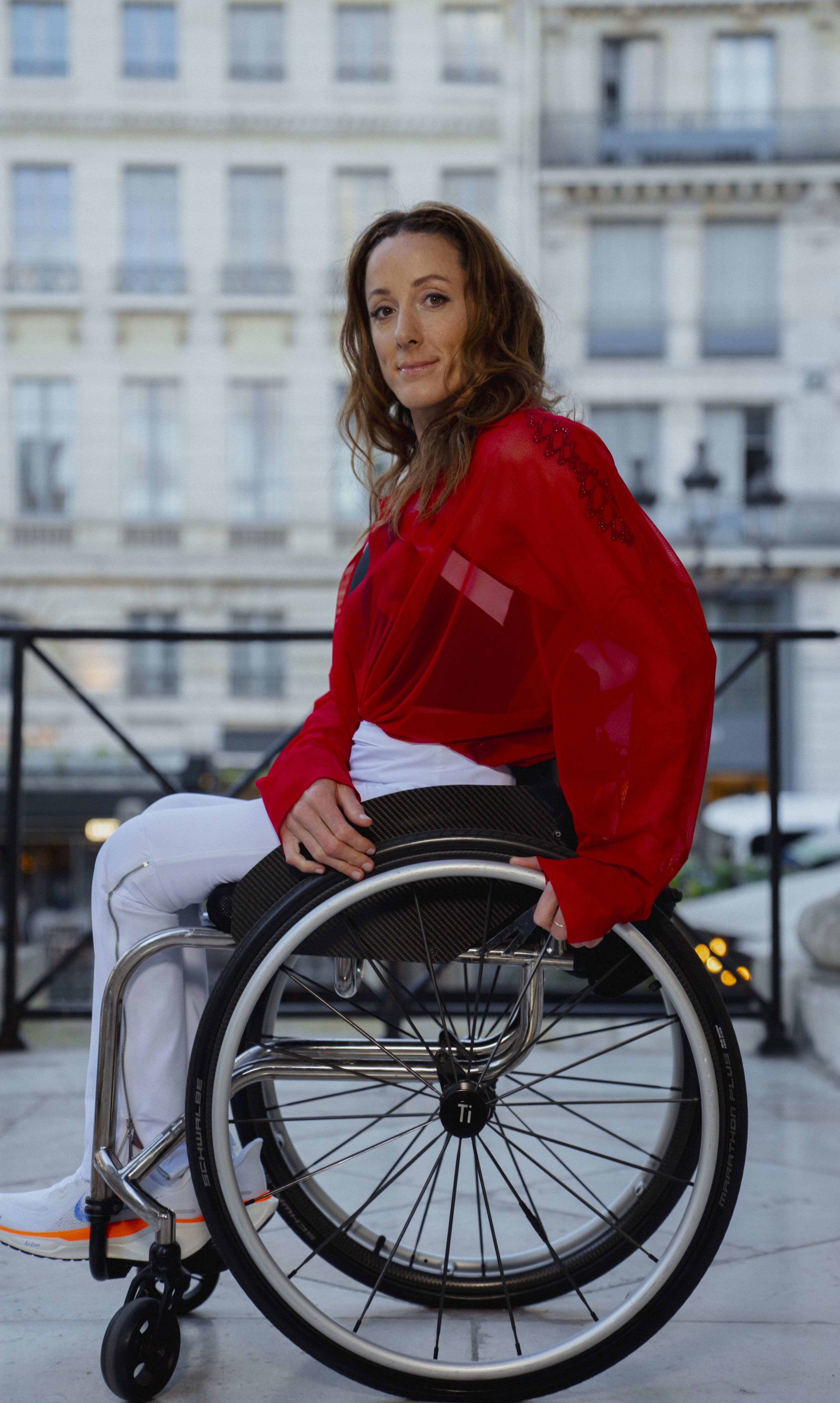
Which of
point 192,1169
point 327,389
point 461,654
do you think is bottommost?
point 192,1169

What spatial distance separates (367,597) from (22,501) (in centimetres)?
2004

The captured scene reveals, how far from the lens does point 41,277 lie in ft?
65.5

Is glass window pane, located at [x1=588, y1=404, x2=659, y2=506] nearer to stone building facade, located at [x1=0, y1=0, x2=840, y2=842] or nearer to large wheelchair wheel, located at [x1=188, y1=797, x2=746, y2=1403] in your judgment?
stone building facade, located at [x1=0, y1=0, x2=840, y2=842]

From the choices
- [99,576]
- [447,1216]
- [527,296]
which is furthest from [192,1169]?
[99,576]

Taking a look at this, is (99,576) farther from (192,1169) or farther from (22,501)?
(192,1169)

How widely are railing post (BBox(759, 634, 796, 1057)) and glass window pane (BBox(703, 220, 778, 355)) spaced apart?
60.2 feet

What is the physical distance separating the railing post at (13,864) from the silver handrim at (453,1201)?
5.94ft

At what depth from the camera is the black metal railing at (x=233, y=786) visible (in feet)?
9.76

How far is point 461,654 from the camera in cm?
133

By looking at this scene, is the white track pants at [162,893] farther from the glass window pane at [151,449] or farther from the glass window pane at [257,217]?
the glass window pane at [257,217]

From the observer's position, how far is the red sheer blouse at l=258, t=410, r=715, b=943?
1.22 m

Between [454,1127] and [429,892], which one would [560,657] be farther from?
[454,1127]

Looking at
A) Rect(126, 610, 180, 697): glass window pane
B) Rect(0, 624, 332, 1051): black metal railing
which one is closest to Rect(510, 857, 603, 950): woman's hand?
Rect(0, 624, 332, 1051): black metal railing

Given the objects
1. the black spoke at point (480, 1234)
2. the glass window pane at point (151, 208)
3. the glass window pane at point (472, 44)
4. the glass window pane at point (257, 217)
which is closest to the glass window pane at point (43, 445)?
the glass window pane at point (151, 208)
